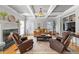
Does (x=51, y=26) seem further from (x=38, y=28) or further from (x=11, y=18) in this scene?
(x=11, y=18)

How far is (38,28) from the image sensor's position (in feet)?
10.5

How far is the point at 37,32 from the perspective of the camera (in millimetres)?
3238

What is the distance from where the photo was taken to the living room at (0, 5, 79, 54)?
2979 mm

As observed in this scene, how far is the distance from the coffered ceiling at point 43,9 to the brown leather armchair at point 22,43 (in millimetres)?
718

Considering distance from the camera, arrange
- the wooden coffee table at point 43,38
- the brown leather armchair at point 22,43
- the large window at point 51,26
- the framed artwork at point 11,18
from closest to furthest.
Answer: the framed artwork at point 11,18, the brown leather armchair at point 22,43, the large window at point 51,26, the wooden coffee table at point 43,38

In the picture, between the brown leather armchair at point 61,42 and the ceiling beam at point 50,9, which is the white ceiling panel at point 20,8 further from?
the brown leather armchair at point 61,42

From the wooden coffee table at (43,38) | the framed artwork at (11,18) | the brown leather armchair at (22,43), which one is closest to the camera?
the framed artwork at (11,18)

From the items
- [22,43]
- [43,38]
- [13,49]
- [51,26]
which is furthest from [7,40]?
[51,26]

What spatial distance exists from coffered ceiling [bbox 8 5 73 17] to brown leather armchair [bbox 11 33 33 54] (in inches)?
28.3

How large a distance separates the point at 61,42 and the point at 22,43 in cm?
118

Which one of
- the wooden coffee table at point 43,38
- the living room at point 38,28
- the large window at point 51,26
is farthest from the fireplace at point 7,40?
the large window at point 51,26

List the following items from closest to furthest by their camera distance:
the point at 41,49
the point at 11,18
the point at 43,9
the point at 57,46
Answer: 1. the point at 11,18
2. the point at 43,9
3. the point at 41,49
4. the point at 57,46

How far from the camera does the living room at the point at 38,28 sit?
298 centimetres

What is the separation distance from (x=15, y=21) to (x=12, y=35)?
Answer: 16.1 inches
